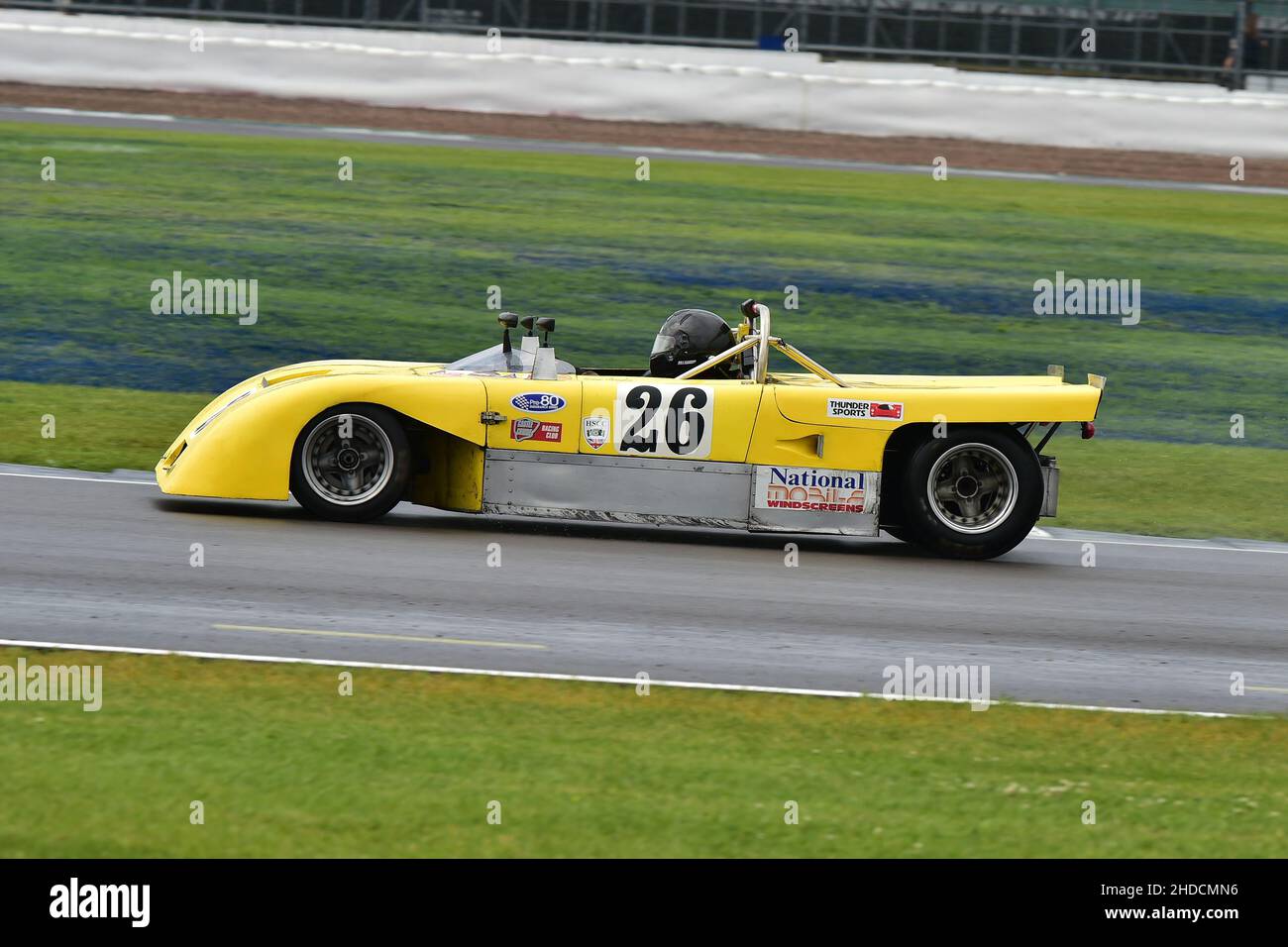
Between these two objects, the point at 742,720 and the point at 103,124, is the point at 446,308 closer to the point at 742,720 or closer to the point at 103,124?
the point at 103,124

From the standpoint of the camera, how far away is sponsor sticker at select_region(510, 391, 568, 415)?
1002cm

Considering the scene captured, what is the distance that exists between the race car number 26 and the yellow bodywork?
0.05 feet

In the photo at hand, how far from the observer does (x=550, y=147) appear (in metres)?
26.5

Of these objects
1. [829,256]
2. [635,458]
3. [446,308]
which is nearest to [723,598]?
[635,458]

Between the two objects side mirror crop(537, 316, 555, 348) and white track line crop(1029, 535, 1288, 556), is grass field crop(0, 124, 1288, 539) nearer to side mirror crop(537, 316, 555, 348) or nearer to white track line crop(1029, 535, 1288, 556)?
white track line crop(1029, 535, 1288, 556)

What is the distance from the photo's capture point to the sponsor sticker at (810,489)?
10.2 meters

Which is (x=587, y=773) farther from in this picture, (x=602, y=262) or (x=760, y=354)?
(x=602, y=262)

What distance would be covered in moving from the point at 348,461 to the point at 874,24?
2179 centimetres

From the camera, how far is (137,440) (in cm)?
1291

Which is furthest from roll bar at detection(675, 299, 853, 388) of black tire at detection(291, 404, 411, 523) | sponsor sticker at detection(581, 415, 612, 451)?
black tire at detection(291, 404, 411, 523)

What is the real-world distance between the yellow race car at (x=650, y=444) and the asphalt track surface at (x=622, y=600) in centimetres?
28

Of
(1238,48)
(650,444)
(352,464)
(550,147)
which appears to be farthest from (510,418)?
(1238,48)

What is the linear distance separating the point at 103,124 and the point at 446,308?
9789 mm

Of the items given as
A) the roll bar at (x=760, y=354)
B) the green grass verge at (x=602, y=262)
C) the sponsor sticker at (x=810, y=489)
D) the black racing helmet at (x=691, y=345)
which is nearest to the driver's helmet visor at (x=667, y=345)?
the black racing helmet at (x=691, y=345)
